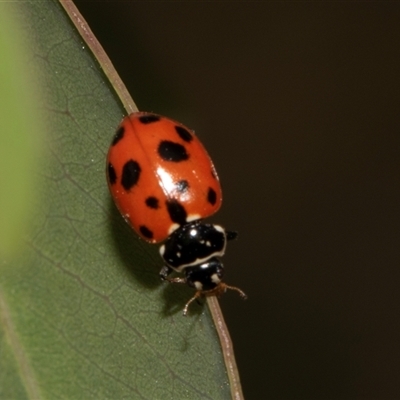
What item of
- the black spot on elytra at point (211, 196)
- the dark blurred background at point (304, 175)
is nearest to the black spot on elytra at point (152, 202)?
the black spot on elytra at point (211, 196)

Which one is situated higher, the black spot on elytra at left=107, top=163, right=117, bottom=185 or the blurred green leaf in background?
the blurred green leaf in background

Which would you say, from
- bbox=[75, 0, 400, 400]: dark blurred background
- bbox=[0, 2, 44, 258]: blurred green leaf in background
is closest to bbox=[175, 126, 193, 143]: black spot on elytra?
bbox=[0, 2, 44, 258]: blurred green leaf in background

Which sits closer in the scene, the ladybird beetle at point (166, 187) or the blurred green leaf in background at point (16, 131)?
the blurred green leaf in background at point (16, 131)

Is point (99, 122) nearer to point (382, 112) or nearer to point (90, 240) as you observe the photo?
point (90, 240)

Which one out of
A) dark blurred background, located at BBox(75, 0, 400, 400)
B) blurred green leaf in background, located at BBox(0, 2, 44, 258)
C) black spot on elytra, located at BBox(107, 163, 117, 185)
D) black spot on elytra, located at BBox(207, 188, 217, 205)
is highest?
blurred green leaf in background, located at BBox(0, 2, 44, 258)

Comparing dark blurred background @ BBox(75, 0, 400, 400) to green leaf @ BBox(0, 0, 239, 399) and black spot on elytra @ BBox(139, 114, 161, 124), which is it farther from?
green leaf @ BBox(0, 0, 239, 399)

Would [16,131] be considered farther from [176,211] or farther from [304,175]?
[304,175]

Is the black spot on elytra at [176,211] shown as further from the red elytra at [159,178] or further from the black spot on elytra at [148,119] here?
the black spot on elytra at [148,119]
